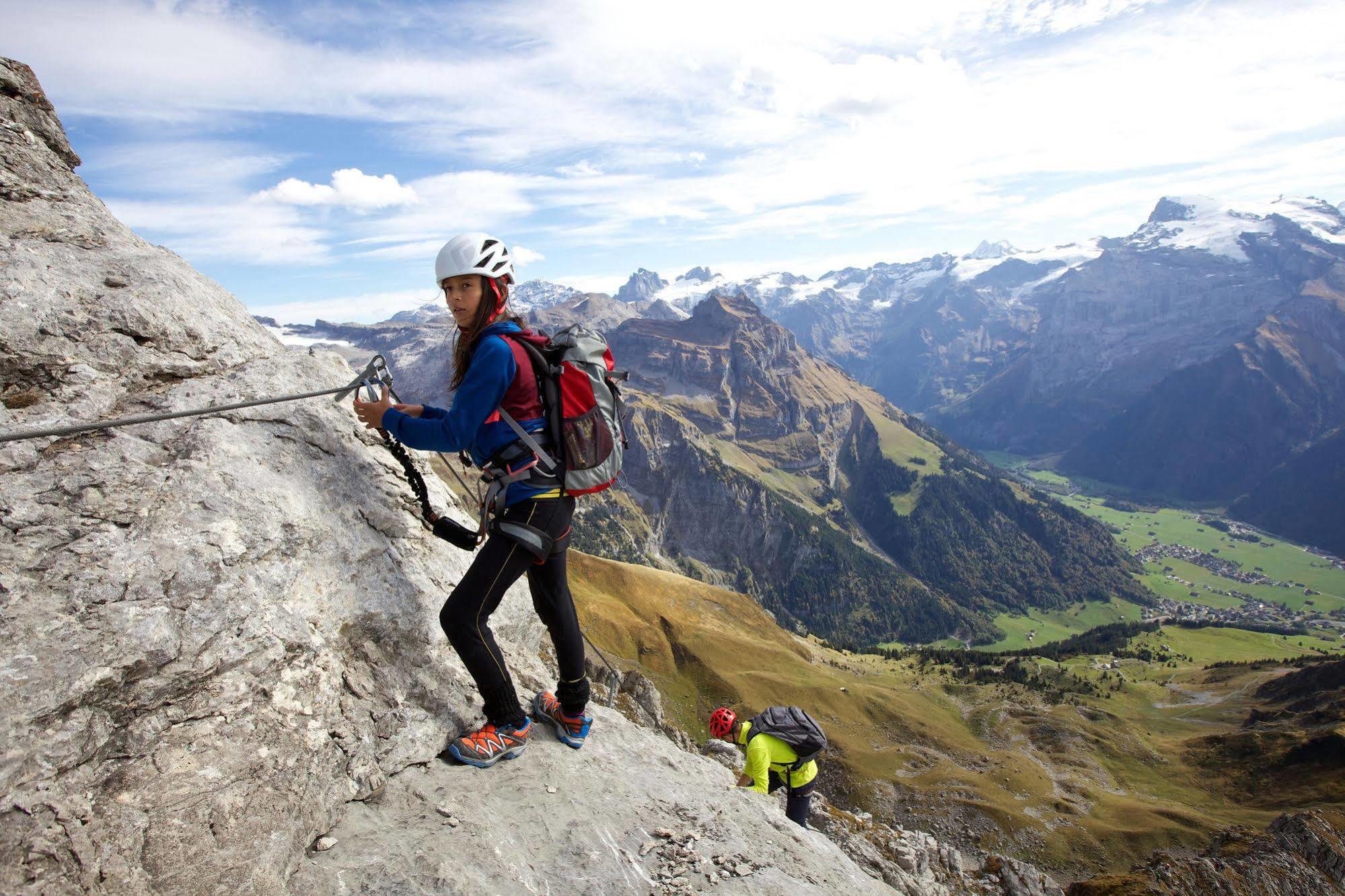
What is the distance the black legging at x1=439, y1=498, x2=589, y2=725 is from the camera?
805 centimetres

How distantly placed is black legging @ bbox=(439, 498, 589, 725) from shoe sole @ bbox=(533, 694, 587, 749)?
0.93 metres

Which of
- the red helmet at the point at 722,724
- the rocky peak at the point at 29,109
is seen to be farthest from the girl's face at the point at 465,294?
the red helmet at the point at 722,724

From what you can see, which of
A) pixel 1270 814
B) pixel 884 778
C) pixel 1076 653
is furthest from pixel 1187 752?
pixel 1076 653

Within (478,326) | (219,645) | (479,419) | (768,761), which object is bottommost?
(768,761)

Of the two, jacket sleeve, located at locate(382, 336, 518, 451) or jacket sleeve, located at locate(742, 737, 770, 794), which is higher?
jacket sleeve, located at locate(382, 336, 518, 451)

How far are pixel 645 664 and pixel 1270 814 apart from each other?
79815 mm

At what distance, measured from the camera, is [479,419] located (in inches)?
295

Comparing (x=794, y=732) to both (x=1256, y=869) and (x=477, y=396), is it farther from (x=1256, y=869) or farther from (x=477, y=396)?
(x=1256, y=869)

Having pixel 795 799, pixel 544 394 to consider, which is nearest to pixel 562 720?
pixel 544 394

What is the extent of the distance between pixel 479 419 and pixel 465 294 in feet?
5.79

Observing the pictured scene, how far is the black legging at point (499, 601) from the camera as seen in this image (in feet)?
26.4

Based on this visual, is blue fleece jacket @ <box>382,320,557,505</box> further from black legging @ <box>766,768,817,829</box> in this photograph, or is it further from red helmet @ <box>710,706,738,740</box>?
black legging @ <box>766,768,817,829</box>

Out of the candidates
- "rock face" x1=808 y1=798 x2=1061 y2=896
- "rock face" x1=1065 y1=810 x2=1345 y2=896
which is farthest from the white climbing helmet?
"rock face" x1=1065 y1=810 x2=1345 y2=896

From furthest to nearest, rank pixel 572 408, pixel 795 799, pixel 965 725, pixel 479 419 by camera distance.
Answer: pixel 965 725 < pixel 795 799 < pixel 572 408 < pixel 479 419
